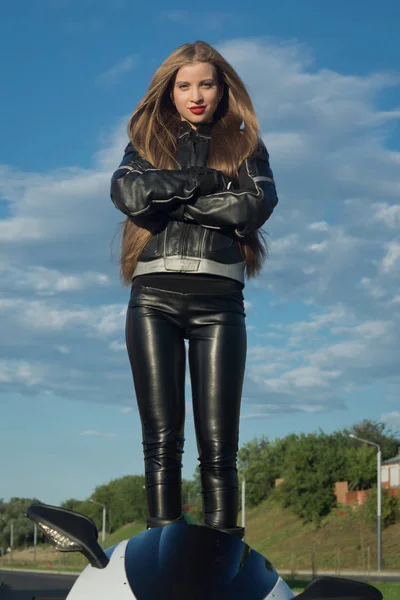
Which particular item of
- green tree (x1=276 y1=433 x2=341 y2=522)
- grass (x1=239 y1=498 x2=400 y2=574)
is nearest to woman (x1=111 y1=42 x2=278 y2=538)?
grass (x1=239 y1=498 x2=400 y2=574)

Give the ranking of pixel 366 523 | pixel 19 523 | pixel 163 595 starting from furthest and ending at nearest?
pixel 19 523 < pixel 366 523 < pixel 163 595

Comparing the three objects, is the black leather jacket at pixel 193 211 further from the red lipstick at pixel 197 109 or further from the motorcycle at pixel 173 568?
the motorcycle at pixel 173 568

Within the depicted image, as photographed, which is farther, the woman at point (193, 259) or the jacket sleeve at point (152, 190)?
the jacket sleeve at point (152, 190)

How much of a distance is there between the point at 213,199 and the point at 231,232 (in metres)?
0.19

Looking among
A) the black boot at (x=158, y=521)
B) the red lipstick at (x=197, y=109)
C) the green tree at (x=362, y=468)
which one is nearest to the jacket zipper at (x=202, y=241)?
the red lipstick at (x=197, y=109)

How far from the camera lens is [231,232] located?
136 inches

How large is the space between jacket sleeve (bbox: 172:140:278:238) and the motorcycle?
1.22 m

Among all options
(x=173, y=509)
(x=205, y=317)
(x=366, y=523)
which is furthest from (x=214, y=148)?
(x=366, y=523)

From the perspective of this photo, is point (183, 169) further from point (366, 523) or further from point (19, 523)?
point (19, 523)

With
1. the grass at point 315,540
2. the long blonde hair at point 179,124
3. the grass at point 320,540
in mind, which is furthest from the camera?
the grass at point 320,540

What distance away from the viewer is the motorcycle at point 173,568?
217 centimetres

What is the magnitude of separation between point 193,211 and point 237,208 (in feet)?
0.51

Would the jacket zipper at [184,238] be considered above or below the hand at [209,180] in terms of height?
below

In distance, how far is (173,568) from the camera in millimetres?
2213
